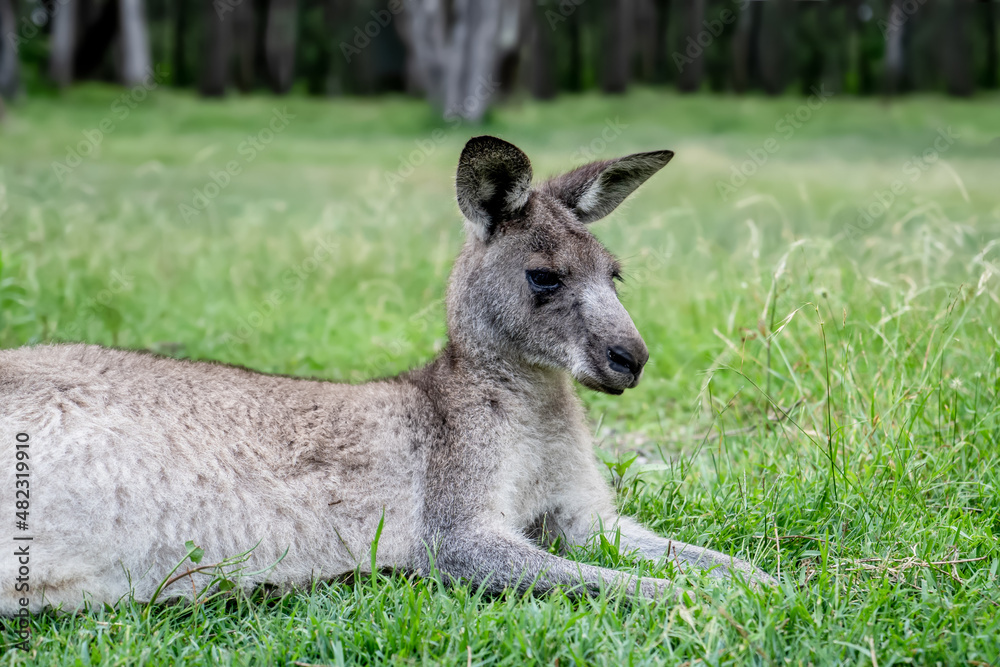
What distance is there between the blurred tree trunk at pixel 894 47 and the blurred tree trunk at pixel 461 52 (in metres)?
6.95

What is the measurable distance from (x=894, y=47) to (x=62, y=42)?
17.9 metres

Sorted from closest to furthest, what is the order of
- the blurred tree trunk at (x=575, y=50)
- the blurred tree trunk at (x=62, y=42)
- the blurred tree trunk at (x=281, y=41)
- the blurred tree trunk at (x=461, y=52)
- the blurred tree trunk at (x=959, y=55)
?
1. the blurred tree trunk at (x=959, y=55)
2. the blurred tree trunk at (x=461, y=52)
3. the blurred tree trunk at (x=575, y=50)
4. the blurred tree trunk at (x=62, y=42)
5. the blurred tree trunk at (x=281, y=41)

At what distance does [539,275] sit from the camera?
3.92 m

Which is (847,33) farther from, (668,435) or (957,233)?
(668,435)

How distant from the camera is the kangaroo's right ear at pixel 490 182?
12.6 ft

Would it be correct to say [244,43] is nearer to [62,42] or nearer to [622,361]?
[62,42]

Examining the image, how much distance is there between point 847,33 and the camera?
57.4 ft

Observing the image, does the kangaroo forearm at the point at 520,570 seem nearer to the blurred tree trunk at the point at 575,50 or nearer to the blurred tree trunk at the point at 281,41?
the blurred tree trunk at the point at 575,50

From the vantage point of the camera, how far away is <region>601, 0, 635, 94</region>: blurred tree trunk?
19406 mm

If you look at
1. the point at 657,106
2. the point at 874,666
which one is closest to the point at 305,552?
the point at 874,666

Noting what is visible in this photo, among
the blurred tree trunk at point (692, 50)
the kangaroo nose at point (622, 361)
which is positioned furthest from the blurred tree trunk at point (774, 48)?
the kangaroo nose at point (622, 361)

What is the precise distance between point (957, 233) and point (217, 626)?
15.3ft

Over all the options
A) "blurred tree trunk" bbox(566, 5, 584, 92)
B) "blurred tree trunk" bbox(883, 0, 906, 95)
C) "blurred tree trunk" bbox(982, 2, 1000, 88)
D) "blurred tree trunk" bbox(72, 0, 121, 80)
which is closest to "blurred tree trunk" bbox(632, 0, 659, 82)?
"blurred tree trunk" bbox(566, 5, 584, 92)

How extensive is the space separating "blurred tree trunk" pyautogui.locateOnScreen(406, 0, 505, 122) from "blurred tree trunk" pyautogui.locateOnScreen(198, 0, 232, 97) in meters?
5.29
